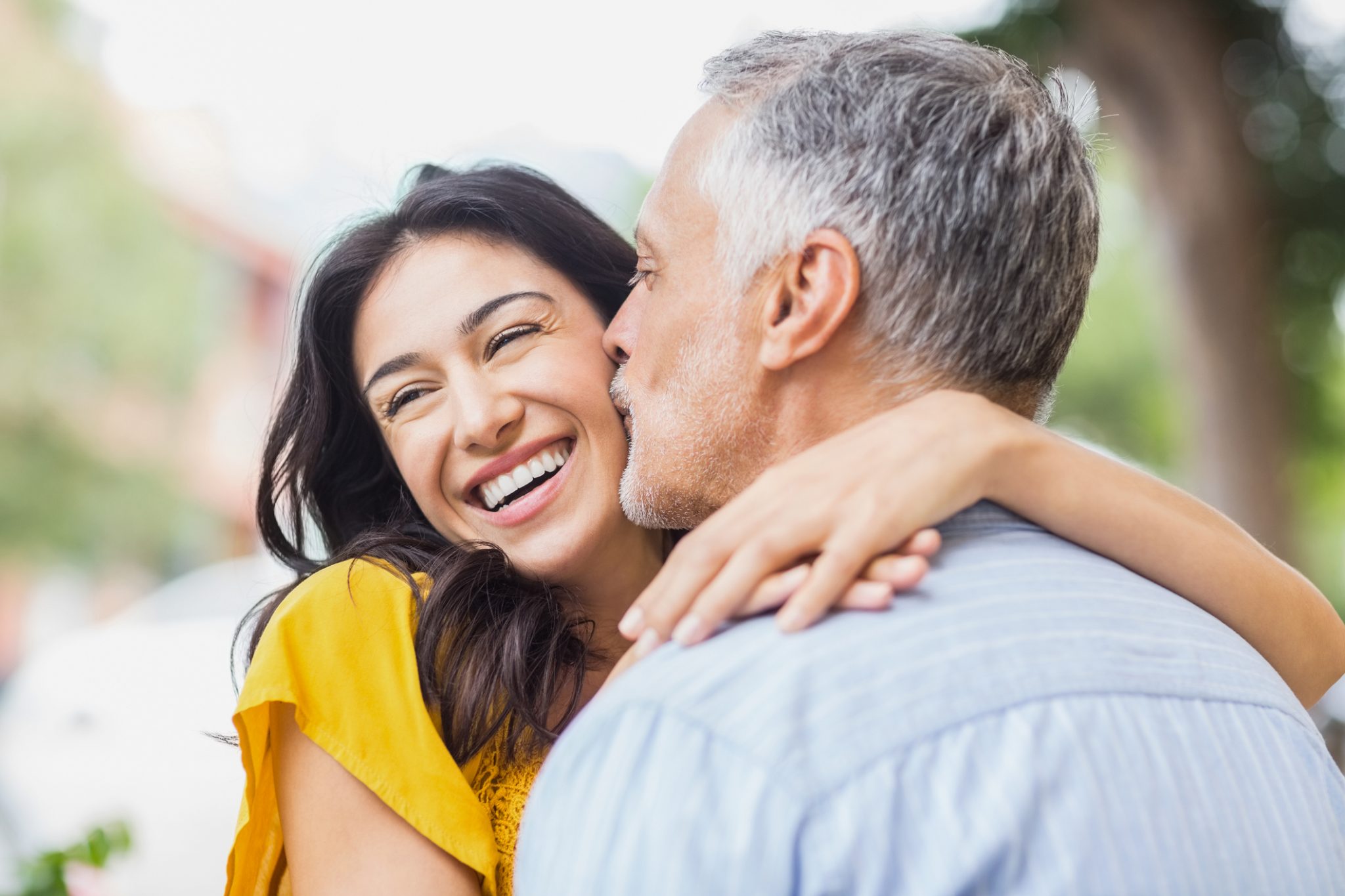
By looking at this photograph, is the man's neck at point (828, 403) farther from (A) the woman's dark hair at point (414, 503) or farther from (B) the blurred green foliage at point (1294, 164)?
(B) the blurred green foliage at point (1294, 164)

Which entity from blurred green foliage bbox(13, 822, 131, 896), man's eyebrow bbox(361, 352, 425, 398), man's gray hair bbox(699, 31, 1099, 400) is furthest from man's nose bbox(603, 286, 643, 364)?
blurred green foliage bbox(13, 822, 131, 896)

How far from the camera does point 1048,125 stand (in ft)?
4.83

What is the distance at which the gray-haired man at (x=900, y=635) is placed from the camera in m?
1.02

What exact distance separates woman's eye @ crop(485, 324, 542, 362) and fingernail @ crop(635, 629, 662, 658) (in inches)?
33.7

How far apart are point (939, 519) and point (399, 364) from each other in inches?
42.5

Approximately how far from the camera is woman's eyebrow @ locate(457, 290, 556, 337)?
78.9 inches

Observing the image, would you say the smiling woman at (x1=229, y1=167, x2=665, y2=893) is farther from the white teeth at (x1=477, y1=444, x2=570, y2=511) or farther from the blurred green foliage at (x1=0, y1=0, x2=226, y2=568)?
the blurred green foliage at (x1=0, y1=0, x2=226, y2=568)

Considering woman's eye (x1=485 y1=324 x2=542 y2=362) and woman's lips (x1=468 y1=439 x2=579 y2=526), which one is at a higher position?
woman's eye (x1=485 y1=324 x2=542 y2=362)

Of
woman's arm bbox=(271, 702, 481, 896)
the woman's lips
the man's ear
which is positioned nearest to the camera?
the man's ear

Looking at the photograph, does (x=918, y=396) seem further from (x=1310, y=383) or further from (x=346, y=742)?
(x=1310, y=383)

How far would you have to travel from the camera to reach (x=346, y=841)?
5.28 feet

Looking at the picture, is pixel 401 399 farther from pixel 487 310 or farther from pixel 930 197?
pixel 930 197

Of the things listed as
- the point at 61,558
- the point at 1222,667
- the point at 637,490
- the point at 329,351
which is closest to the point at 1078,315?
the point at 1222,667

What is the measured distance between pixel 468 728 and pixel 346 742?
23 centimetres
